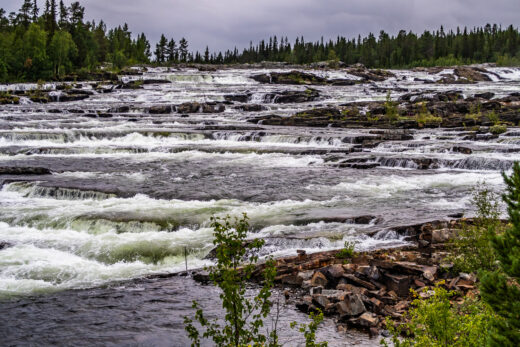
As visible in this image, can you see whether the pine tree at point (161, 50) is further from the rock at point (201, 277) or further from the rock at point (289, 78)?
the rock at point (201, 277)

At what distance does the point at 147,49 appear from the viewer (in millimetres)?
150000

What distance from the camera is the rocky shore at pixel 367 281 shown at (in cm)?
847

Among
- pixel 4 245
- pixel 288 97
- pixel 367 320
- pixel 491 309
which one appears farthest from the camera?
pixel 288 97

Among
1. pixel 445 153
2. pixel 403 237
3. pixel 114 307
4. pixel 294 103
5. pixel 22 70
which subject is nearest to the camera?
pixel 114 307

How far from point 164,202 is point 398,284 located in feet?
31.9

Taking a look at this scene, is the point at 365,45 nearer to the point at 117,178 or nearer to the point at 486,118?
the point at 486,118

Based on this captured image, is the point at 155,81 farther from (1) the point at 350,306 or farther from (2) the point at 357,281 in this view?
(1) the point at 350,306

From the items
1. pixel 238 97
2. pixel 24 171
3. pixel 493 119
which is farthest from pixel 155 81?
pixel 24 171

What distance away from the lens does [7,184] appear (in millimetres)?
19109

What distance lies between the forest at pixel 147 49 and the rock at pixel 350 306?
78.9m

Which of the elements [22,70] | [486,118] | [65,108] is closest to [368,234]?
[486,118]

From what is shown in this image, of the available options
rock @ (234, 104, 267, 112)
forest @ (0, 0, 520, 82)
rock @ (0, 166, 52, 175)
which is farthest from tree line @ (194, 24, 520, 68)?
rock @ (0, 166, 52, 175)

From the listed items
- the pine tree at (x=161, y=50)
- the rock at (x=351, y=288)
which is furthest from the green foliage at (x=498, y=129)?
the pine tree at (x=161, y=50)

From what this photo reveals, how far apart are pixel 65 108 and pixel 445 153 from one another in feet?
122
